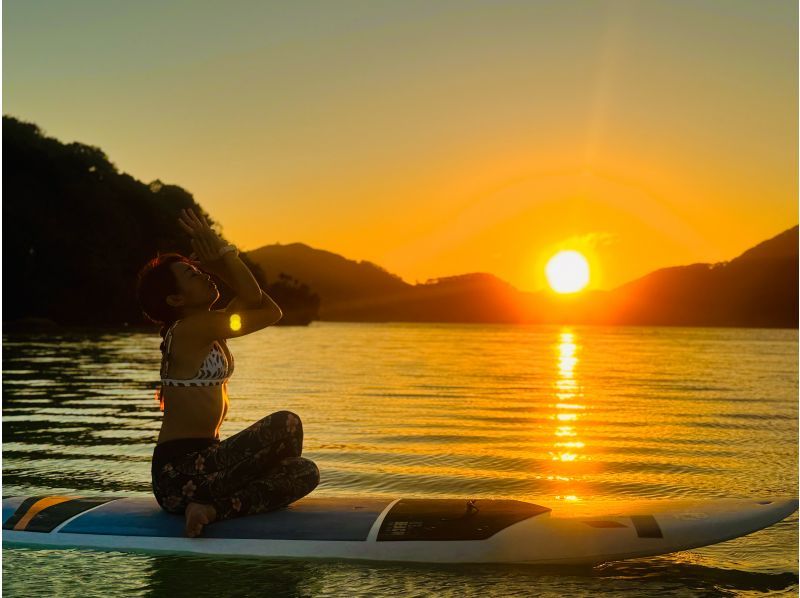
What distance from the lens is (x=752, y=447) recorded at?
15.3 metres

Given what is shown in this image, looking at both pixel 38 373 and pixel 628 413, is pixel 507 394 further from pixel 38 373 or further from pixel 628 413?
pixel 38 373

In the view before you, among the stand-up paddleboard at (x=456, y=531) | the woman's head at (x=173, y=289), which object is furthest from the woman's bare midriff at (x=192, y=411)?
the stand-up paddleboard at (x=456, y=531)

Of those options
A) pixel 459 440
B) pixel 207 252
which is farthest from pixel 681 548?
pixel 459 440

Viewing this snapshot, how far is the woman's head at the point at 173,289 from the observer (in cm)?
718

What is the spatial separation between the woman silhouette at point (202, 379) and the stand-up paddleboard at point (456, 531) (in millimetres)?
320

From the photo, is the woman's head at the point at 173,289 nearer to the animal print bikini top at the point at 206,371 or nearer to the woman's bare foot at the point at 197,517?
the animal print bikini top at the point at 206,371

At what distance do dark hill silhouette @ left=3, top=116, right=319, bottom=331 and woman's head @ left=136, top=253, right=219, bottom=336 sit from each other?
77.1 m

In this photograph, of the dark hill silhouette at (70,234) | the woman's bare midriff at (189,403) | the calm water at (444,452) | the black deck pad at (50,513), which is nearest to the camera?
the woman's bare midriff at (189,403)

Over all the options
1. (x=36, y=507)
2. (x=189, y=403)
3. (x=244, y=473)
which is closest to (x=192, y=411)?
(x=189, y=403)

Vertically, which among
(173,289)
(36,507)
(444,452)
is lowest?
(444,452)

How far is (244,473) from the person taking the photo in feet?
24.4

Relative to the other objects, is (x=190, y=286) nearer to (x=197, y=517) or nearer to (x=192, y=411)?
(x=192, y=411)

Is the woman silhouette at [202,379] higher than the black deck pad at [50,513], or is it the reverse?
the woman silhouette at [202,379]

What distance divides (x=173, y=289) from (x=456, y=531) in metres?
2.96
